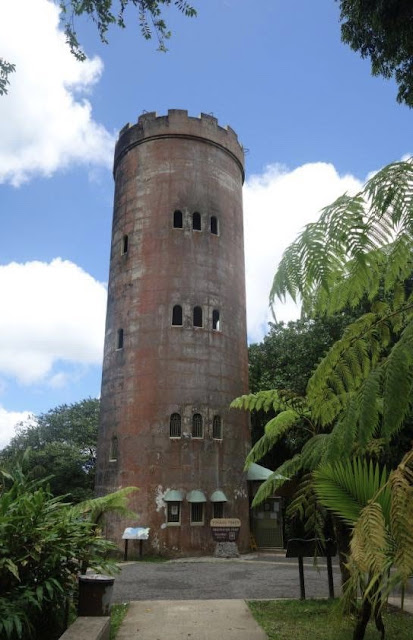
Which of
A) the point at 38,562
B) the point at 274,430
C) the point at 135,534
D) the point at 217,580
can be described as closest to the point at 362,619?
the point at 38,562

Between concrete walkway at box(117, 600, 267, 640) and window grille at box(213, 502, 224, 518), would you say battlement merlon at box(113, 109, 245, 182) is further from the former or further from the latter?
concrete walkway at box(117, 600, 267, 640)

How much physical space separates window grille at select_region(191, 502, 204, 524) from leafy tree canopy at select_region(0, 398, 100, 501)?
46.1 ft

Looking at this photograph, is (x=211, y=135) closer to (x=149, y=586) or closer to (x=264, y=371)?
(x=264, y=371)

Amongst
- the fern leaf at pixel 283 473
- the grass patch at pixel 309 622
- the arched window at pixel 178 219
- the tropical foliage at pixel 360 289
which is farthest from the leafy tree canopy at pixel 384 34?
the arched window at pixel 178 219

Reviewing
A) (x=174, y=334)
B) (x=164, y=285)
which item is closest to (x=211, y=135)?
(x=164, y=285)

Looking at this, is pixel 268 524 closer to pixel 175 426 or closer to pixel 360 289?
pixel 175 426

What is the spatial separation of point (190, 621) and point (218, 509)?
12.5m

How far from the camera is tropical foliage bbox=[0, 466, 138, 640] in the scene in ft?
19.6

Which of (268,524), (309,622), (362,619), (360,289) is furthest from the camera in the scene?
(268,524)

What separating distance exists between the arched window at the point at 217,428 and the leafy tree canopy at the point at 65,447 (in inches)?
568

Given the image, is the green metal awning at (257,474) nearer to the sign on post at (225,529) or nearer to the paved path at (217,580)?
the sign on post at (225,529)

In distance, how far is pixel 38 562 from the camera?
6477 mm

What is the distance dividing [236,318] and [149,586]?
500 inches

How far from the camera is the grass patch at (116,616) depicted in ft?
23.5
